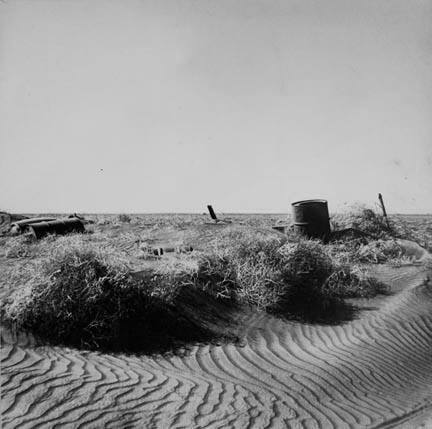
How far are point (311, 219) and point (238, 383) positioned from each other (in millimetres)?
9560

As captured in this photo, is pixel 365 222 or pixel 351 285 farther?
pixel 365 222

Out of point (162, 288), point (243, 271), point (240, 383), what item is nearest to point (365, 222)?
point (243, 271)

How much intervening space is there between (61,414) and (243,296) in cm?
456

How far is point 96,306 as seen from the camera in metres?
5.76

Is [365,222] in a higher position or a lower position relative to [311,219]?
lower

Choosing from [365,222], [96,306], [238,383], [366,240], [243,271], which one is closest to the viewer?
[238,383]

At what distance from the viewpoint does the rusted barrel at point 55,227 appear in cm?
1325

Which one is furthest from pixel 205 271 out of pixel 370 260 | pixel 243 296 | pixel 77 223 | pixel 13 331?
pixel 77 223

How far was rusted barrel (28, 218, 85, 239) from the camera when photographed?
13.3 metres

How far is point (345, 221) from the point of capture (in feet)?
58.0

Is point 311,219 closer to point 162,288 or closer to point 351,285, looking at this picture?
point 351,285

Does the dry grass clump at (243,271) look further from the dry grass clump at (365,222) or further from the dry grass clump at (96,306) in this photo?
the dry grass clump at (365,222)

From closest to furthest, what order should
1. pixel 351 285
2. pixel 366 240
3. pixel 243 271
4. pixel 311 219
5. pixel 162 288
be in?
pixel 162 288 → pixel 243 271 → pixel 351 285 → pixel 311 219 → pixel 366 240

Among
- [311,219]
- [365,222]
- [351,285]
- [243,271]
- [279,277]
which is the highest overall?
[311,219]
